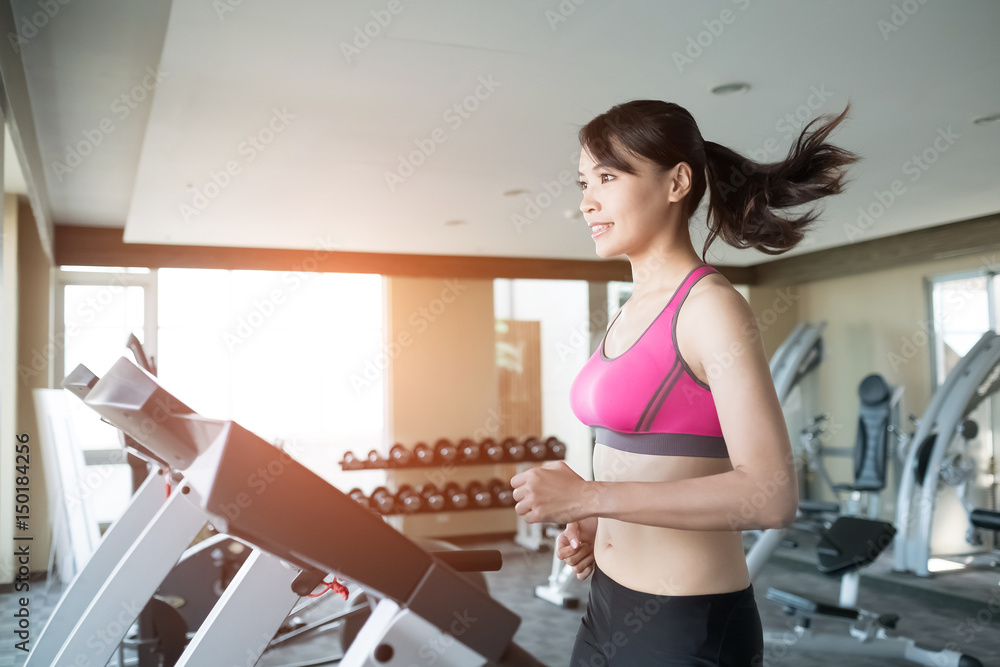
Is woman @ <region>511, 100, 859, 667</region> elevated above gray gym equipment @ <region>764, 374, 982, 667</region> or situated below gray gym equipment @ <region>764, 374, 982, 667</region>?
above

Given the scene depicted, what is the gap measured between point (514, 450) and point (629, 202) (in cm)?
447

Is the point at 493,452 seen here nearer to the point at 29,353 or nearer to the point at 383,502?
the point at 383,502

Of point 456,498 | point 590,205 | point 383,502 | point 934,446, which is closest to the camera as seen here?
point 590,205

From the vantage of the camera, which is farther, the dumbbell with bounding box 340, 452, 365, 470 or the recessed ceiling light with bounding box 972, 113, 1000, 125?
the dumbbell with bounding box 340, 452, 365, 470

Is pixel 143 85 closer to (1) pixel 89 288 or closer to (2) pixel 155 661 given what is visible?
(2) pixel 155 661

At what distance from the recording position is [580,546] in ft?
3.72

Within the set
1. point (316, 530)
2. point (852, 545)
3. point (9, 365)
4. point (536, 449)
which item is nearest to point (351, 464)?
point (536, 449)

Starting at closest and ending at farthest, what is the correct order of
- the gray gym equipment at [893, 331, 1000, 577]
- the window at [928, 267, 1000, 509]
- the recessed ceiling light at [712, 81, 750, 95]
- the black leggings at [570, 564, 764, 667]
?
the black leggings at [570, 564, 764, 667]
the recessed ceiling light at [712, 81, 750, 95]
the gray gym equipment at [893, 331, 1000, 577]
the window at [928, 267, 1000, 509]

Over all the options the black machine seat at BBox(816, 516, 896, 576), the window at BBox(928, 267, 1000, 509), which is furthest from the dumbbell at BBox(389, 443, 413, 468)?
the window at BBox(928, 267, 1000, 509)

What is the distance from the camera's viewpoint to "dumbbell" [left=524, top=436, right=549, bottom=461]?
5.36 meters

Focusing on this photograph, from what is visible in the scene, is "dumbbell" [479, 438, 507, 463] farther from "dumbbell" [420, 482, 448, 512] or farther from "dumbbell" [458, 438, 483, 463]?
"dumbbell" [420, 482, 448, 512]

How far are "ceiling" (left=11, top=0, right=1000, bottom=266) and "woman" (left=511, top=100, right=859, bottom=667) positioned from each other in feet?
3.99

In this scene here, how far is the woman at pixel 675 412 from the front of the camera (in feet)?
2.64

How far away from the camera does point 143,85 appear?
3.08 m
